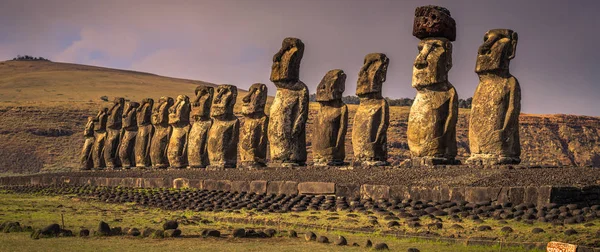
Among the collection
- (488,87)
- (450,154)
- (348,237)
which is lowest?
(348,237)

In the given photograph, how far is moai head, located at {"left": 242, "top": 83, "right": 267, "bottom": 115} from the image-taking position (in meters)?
26.1

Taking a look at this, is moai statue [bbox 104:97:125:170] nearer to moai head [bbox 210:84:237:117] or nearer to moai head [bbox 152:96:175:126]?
moai head [bbox 152:96:175:126]

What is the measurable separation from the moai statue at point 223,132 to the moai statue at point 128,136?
801 centimetres

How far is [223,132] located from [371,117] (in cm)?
805

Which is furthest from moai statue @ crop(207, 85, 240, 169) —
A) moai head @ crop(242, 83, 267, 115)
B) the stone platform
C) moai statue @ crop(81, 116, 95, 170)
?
moai statue @ crop(81, 116, 95, 170)

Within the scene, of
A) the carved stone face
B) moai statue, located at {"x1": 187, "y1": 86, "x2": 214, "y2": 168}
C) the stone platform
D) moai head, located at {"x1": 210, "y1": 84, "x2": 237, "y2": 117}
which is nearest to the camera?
the stone platform

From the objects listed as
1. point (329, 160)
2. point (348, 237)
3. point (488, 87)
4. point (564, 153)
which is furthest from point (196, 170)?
point (564, 153)

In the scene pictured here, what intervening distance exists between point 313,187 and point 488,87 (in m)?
4.77

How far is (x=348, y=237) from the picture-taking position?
12625 millimetres

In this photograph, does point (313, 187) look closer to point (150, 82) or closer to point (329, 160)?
point (329, 160)

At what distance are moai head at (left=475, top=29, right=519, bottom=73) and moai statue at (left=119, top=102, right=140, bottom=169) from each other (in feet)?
67.4

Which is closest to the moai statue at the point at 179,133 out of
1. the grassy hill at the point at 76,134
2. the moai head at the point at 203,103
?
the moai head at the point at 203,103

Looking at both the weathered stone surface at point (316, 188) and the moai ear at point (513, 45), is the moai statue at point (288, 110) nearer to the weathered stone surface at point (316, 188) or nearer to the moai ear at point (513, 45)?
the weathered stone surface at point (316, 188)

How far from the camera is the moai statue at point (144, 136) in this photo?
33438 mm
